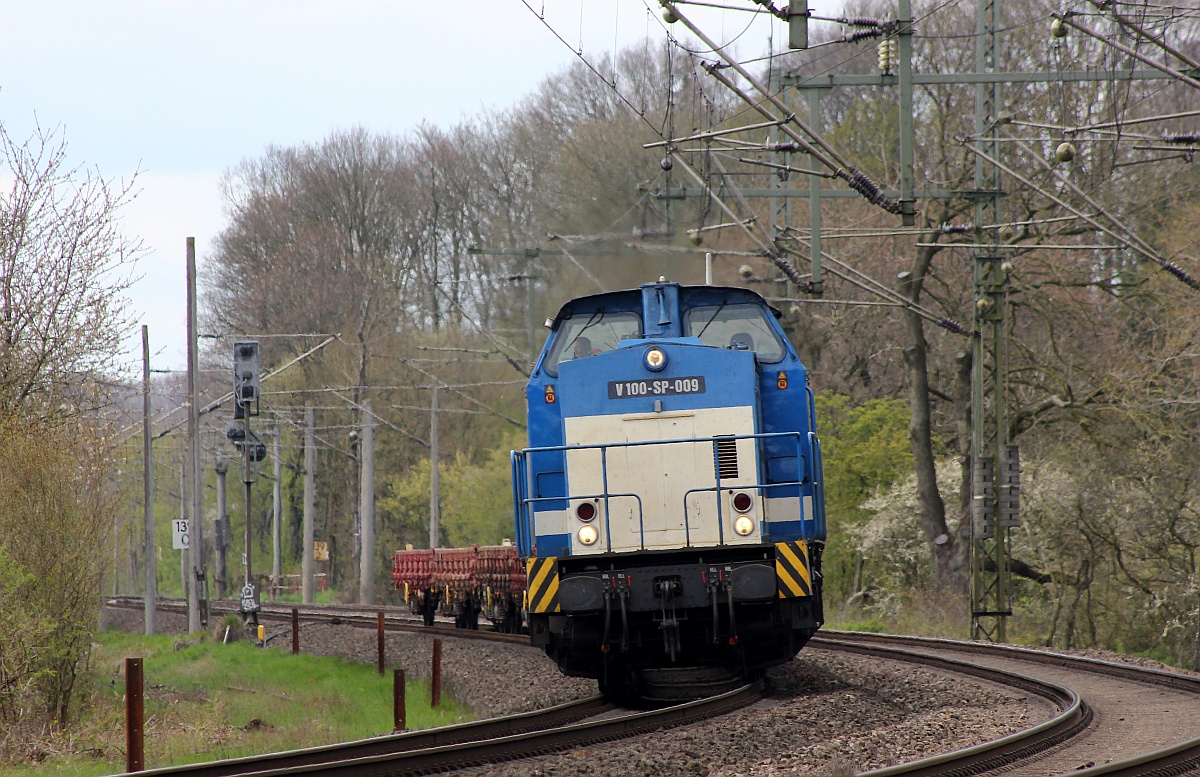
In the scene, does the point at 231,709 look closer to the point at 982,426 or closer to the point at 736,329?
the point at 736,329

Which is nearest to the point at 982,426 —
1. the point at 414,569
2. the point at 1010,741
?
the point at 414,569

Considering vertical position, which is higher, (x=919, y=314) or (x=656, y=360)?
(x=919, y=314)

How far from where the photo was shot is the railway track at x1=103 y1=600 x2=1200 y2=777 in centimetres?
793

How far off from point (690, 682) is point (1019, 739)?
4.08 metres

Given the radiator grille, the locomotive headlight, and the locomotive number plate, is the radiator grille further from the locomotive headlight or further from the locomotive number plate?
the locomotive headlight

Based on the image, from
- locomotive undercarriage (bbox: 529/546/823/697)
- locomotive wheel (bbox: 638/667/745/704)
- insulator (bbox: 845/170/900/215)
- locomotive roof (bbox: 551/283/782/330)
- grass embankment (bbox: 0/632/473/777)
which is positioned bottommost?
grass embankment (bbox: 0/632/473/777)

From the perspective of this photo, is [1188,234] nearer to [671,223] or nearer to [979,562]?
[979,562]

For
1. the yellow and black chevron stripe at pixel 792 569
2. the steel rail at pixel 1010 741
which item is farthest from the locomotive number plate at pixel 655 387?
the steel rail at pixel 1010 741

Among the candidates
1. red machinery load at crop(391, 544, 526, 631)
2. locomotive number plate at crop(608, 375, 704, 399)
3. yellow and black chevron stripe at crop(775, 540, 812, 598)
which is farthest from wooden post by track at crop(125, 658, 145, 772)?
red machinery load at crop(391, 544, 526, 631)

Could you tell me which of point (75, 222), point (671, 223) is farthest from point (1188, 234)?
point (75, 222)

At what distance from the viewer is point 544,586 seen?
10.9 meters

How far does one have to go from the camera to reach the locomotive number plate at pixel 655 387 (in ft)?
36.7

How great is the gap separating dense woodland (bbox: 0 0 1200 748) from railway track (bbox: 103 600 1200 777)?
551 cm

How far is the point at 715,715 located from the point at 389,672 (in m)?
9.67
